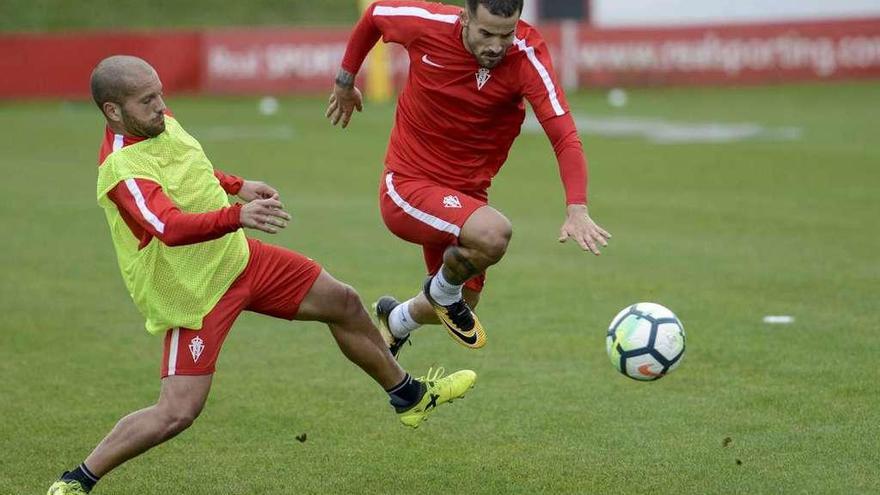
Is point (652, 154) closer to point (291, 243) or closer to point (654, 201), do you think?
point (654, 201)

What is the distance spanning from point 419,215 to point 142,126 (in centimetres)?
198

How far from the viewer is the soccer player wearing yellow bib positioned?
6258mm

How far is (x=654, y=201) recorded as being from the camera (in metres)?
17.6

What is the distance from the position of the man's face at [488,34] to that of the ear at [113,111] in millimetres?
2008

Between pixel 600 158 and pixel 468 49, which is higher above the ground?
pixel 468 49

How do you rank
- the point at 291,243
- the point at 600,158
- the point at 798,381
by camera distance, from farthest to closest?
the point at 600,158, the point at 291,243, the point at 798,381

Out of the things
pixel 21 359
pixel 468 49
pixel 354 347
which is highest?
pixel 468 49

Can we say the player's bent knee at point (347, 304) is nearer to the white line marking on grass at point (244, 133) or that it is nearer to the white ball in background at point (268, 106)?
the white line marking on grass at point (244, 133)

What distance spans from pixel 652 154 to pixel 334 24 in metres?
20.0

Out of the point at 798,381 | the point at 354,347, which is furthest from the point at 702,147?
the point at 354,347

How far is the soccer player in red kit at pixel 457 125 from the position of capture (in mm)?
7504

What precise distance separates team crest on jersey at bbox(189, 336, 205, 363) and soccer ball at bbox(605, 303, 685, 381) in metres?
2.25

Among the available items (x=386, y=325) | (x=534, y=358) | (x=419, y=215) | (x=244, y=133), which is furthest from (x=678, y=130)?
(x=419, y=215)

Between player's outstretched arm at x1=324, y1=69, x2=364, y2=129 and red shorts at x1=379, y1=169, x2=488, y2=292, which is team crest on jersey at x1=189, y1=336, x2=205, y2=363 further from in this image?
player's outstretched arm at x1=324, y1=69, x2=364, y2=129
